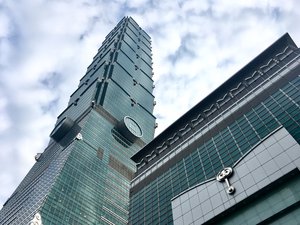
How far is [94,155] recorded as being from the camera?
111188 mm

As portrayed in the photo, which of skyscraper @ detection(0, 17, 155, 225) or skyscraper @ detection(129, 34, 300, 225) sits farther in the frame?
skyscraper @ detection(0, 17, 155, 225)

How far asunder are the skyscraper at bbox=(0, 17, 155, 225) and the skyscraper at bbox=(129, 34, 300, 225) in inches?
624

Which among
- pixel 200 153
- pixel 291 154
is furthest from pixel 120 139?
pixel 291 154

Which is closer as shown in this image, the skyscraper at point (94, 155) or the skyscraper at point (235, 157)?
the skyscraper at point (235, 157)

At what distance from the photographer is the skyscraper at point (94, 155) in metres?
86.6

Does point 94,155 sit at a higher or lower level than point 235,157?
higher

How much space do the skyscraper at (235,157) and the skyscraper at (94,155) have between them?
52.0ft

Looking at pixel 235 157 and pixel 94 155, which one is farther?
pixel 94 155

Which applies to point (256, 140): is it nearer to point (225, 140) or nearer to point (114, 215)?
point (225, 140)

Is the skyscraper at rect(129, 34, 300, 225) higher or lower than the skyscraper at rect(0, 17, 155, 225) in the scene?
lower

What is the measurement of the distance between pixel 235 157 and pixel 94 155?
61887 mm

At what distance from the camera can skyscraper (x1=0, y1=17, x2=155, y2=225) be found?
284ft

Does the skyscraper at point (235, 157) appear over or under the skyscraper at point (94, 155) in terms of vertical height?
under

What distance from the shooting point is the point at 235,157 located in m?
59.7
